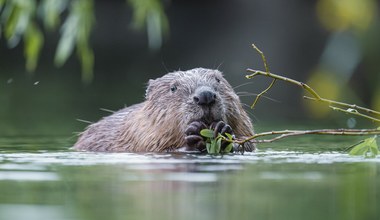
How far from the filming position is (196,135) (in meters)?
5.05

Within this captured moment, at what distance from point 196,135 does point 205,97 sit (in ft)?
0.63

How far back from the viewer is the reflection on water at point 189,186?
9.82 ft

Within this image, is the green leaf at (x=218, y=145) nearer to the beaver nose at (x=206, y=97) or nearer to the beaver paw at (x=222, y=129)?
the beaver paw at (x=222, y=129)

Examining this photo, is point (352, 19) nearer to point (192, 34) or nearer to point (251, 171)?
point (251, 171)

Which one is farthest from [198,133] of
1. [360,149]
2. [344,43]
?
[344,43]

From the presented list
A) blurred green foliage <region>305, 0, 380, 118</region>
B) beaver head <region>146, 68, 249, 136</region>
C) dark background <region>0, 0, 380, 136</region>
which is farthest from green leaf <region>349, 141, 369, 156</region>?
dark background <region>0, 0, 380, 136</region>

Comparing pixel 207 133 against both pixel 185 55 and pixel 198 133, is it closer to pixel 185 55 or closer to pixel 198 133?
pixel 198 133

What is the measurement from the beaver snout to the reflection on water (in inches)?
11.4

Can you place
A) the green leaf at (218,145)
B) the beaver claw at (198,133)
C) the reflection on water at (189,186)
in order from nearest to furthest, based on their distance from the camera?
the reflection on water at (189,186) < the green leaf at (218,145) < the beaver claw at (198,133)

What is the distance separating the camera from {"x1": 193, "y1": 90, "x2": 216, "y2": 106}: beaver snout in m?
5.02

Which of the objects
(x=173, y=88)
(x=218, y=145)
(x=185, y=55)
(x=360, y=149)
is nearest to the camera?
(x=360, y=149)

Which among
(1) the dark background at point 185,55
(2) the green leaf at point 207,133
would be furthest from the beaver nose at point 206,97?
(1) the dark background at point 185,55

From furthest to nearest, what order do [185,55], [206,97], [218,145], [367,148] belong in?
[185,55] < [206,97] < [218,145] < [367,148]

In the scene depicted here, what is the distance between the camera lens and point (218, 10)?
1586 centimetres
